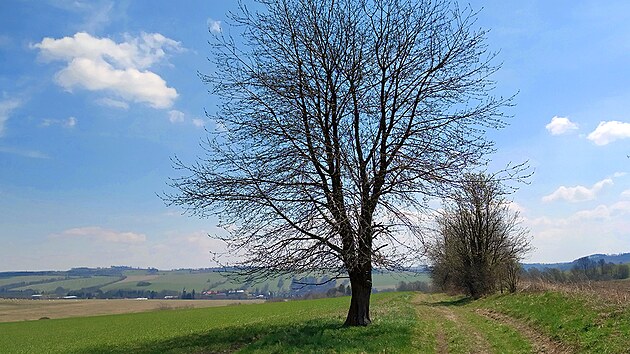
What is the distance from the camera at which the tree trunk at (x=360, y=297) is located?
1719 centimetres

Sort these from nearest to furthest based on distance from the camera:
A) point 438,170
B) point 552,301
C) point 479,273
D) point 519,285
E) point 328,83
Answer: point 438,170 → point 328,83 → point 552,301 → point 519,285 → point 479,273

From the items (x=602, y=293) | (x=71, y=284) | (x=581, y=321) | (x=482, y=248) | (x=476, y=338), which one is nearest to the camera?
(x=581, y=321)

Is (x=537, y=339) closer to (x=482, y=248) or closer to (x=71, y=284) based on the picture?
(x=482, y=248)

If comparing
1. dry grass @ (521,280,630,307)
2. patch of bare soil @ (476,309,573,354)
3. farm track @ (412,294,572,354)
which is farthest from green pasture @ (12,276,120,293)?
dry grass @ (521,280,630,307)

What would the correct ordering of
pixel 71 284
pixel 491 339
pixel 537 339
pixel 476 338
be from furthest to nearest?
pixel 71 284 < pixel 476 338 < pixel 491 339 < pixel 537 339

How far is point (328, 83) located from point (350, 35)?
74.0 inches

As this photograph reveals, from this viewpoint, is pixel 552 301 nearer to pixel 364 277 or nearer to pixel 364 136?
pixel 364 277

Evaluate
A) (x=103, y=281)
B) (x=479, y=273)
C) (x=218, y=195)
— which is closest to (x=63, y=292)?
(x=103, y=281)

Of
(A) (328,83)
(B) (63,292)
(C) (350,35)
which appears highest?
(C) (350,35)

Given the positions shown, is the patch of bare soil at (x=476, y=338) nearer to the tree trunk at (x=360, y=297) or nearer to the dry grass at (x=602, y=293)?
the tree trunk at (x=360, y=297)

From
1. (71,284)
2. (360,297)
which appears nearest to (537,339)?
(360,297)

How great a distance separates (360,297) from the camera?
17.4 metres

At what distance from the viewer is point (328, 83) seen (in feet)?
55.6

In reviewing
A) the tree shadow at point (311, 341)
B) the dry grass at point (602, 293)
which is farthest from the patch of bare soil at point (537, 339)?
the tree shadow at point (311, 341)
